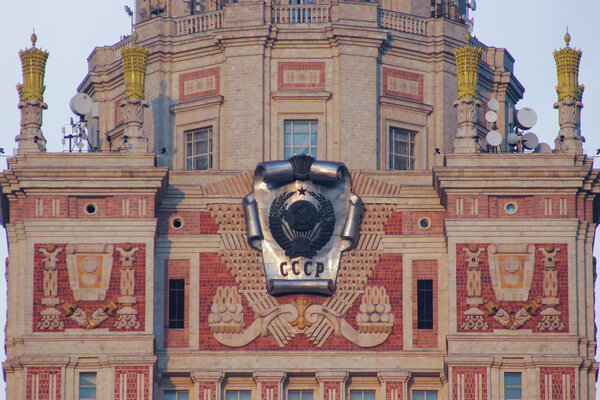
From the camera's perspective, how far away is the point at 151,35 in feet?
260

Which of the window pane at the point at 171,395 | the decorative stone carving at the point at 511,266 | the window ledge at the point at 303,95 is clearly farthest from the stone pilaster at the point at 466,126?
the window pane at the point at 171,395

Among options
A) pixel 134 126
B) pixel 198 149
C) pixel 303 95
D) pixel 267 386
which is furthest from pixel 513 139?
pixel 134 126

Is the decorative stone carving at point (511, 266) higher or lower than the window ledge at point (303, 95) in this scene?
lower

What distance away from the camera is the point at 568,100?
237ft

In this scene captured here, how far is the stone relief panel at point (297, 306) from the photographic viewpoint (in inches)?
2753

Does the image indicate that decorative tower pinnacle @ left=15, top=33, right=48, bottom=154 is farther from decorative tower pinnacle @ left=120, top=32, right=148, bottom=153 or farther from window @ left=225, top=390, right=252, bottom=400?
window @ left=225, top=390, right=252, bottom=400

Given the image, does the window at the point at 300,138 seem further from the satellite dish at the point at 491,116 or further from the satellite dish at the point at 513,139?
the satellite dish at the point at 513,139

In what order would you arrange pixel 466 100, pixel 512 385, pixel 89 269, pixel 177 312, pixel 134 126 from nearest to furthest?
Answer: pixel 512 385 → pixel 89 269 → pixel 177 312 → pixel 134 126 → pixel 466 100

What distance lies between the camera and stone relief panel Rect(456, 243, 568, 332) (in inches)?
2724

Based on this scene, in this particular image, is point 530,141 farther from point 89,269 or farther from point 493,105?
point 89,269

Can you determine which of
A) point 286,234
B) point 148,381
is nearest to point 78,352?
point 148,381

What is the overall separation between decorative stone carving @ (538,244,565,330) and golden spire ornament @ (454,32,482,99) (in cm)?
571

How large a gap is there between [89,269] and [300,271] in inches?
257

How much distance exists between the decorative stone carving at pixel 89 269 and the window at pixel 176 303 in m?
2.25
